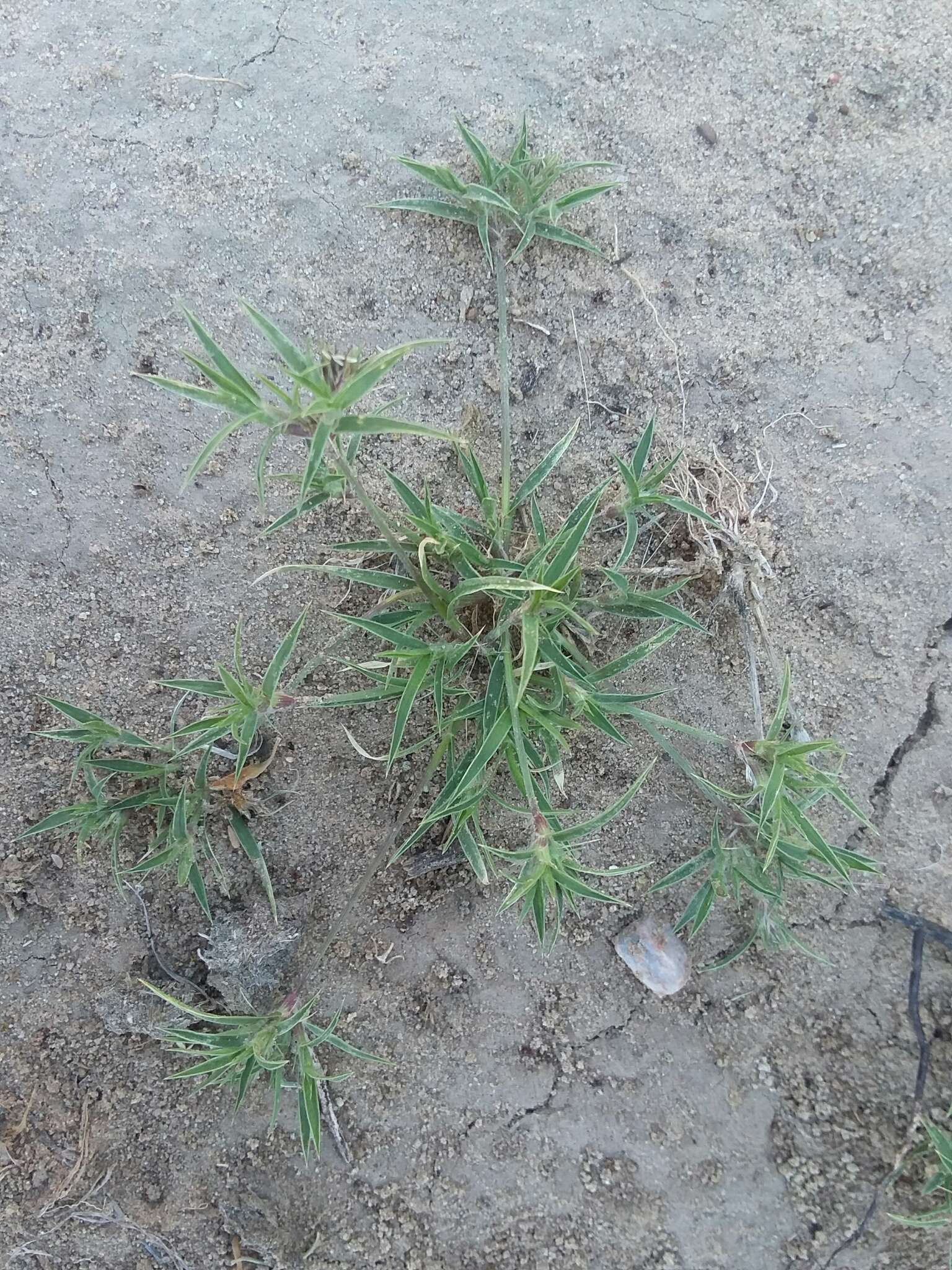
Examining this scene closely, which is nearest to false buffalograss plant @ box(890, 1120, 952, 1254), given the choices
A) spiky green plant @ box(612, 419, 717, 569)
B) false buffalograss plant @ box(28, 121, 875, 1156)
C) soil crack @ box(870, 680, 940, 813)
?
false buffalograss plant @ box(28, 121, 875, 1156)

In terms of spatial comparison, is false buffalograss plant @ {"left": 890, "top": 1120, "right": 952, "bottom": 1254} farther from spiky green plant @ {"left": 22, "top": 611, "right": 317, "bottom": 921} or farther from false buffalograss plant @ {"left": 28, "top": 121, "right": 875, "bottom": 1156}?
spiky green plant @ {"left": 22, "top": 611, "right": 317, "bottom": 921}

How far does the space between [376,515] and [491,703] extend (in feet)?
1.46

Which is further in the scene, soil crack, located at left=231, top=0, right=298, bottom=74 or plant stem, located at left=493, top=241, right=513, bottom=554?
soil crack, located at left=231, top=0, right=298, bottom=74

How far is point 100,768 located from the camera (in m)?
1.99

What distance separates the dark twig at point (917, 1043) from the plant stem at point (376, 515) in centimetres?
139

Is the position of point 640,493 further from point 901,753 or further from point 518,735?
point 901,753

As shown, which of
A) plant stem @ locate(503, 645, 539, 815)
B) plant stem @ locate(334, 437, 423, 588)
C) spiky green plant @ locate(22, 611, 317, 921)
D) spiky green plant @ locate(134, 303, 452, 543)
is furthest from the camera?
spiky green plant @ locate(22, 611, 317, 921)

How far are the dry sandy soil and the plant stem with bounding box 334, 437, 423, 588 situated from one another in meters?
0.38

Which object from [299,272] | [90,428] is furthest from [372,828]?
[299,272]

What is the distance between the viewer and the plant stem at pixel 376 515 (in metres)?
1.37

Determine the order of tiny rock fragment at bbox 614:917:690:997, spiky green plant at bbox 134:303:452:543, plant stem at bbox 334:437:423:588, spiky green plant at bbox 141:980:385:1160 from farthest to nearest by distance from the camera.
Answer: tiny rock fragment at bbox 614:917:690:997 < spiky green plant at bbox 141:980:385:1160 < plant stem at bbox 334:437:423:588 < spiky green plant at bbox 134:303:452:543

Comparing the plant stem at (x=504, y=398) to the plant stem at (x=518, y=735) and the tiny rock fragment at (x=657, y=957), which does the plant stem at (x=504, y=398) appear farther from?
the tiny rock fragment at (x=657, y=957)

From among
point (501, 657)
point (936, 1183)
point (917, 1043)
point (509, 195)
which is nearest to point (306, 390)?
point (501, 657)

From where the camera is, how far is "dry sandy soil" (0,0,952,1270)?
2.05m
